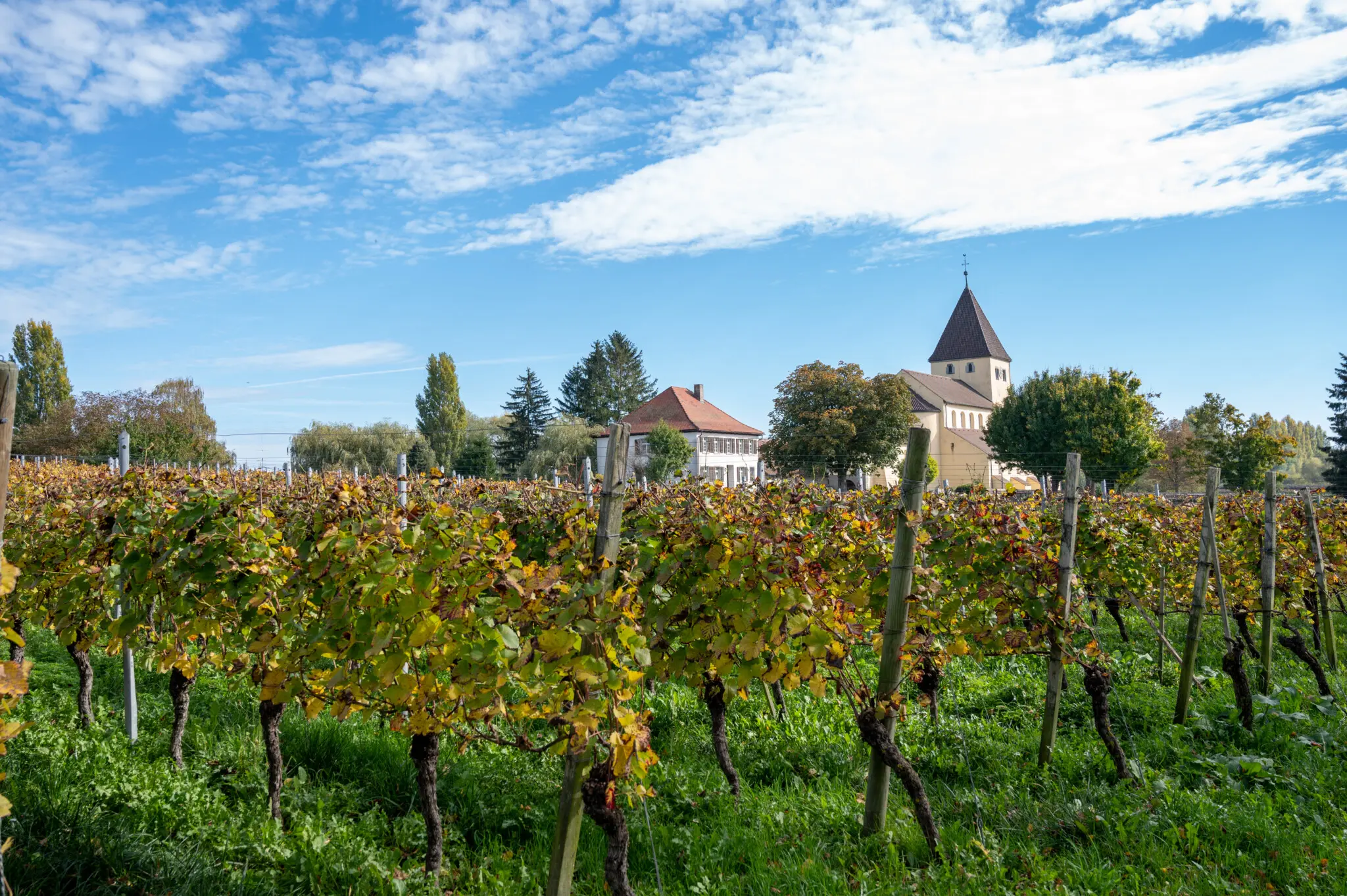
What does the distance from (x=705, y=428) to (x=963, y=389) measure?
29.7m

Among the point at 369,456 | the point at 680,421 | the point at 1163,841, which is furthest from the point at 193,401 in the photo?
the point at 1163,841

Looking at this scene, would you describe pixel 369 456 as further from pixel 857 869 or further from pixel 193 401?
pixel 857 869

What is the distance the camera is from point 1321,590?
7992 millimetres

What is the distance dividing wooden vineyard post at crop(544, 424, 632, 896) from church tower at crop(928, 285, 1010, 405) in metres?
78.8

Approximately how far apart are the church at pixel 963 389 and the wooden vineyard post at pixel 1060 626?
58.5m

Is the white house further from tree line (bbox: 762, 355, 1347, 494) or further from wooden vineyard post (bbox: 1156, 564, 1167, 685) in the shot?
wooden vineyard post (bbox: 1156, 564, 1167, 685)

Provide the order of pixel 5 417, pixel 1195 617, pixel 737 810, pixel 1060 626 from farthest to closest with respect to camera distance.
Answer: pixel 1195 617
pixel 1060 626
pixel 737 810
pixel 5 417

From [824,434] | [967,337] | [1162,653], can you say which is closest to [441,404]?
[824,434]

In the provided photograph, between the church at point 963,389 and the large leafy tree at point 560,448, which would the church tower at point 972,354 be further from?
the large leafy tree at point 560,448

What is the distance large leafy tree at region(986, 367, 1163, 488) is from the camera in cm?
4219

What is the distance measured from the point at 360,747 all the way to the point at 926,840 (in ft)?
11.3

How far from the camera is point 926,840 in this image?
394cm

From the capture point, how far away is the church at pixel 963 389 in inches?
2603

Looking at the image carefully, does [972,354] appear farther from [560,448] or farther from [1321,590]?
[1321,590]
